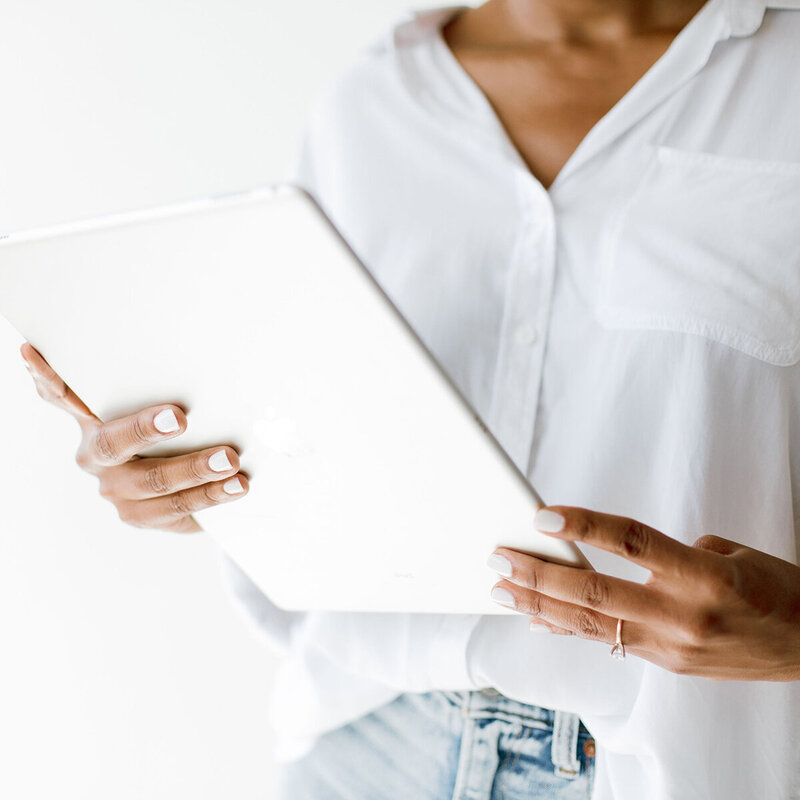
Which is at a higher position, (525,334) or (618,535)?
(525,334)

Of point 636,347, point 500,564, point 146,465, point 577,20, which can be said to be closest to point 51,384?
point 146,465

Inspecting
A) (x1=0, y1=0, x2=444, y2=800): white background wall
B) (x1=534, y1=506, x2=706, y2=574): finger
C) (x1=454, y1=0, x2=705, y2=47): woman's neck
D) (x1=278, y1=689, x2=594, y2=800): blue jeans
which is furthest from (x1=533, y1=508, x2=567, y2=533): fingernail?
(x1=0, y1=0, x2=444, y2=800): white background wall

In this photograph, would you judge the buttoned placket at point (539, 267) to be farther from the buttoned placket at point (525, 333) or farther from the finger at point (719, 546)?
the finger at point (719, 546)

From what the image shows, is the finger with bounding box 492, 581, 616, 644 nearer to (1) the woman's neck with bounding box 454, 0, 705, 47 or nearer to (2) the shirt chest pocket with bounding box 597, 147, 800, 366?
(2) the shirt chest pocket with bounding box 597, 147, 800, 366

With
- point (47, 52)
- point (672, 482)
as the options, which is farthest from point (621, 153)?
point (47, 52)

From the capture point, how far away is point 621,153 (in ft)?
2.88

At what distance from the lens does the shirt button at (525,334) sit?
86cm

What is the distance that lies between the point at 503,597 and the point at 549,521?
0.13m

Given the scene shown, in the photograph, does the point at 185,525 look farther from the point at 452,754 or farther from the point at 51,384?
the point at 452,754

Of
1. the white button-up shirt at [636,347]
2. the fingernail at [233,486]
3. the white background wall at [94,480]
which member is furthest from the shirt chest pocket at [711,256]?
the white background wall at [94,480]

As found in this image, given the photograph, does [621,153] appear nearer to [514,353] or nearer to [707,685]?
[514,353]

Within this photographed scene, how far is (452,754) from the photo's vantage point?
0.92 m

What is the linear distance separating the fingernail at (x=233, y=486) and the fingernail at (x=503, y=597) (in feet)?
0.75

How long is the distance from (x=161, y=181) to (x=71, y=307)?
35.2 inches
